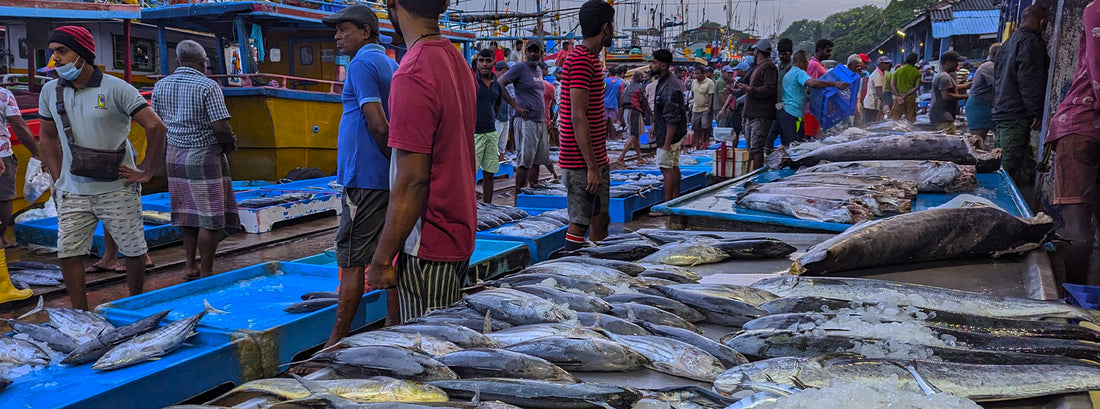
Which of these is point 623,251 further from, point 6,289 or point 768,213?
point 6,289

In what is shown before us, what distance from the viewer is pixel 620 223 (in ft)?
26.7

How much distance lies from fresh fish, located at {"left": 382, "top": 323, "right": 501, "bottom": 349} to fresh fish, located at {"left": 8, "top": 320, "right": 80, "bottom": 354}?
225 centimetres

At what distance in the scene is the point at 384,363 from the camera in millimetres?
1949

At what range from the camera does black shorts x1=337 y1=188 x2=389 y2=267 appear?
3.65m

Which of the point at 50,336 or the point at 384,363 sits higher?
the point at 384,363

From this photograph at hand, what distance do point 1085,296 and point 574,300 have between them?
2.31 meters

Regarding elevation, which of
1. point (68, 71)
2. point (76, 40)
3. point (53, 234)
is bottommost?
point (53, 234)

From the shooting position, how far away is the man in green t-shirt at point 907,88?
548 inches

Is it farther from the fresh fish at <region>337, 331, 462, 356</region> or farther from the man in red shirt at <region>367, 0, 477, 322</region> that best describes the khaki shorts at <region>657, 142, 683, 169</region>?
the fresh fish at <region>337, 331, 462, 356</region>

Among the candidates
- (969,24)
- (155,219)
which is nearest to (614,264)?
(155,219)

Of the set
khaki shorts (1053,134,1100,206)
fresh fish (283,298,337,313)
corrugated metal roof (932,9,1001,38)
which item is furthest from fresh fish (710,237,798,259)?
corrugated metal roof (932,9,1001,38)

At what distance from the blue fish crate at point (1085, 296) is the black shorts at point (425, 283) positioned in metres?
2.65

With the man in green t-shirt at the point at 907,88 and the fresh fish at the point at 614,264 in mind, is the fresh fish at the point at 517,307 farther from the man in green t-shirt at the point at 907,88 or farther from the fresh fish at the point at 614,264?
the man in green t-shirt at the point at 907,88

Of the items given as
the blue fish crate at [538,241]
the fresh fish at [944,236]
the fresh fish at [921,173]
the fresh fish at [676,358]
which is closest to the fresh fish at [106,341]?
the fresh fish at [676,358]
